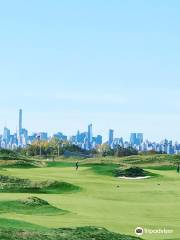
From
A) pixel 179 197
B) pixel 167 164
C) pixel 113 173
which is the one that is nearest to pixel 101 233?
pixel 179 197

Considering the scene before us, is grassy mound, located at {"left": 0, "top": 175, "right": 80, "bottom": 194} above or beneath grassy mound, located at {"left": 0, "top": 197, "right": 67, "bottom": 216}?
above

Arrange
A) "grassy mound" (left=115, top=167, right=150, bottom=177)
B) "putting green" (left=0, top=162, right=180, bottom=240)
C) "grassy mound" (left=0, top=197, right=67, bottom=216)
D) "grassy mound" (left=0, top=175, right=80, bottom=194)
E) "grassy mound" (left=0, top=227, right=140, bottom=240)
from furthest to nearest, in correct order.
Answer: "grassy mound" (left=115, top=167, right=150, bottom=177), "grassy mound" (left=0, top=175, right=80, bottom=194), "grassy mound" (left=0, top=197, right=67, bottom=216), "putting green" (left=0, top=162, right=180, bottom=240), "grassy mound" (left=0, top=227, right=140, bottom=240)

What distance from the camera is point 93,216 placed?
31891 mm

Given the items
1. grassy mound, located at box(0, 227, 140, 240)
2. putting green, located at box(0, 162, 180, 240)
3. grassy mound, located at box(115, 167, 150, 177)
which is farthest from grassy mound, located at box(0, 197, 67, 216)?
grassy mound, located at box(115, 167, 150, 177)

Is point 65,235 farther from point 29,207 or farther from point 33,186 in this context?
point 33,186

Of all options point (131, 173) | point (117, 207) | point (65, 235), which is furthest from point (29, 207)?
point (131, 173)

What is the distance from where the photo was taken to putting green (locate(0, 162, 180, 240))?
28.6 metres

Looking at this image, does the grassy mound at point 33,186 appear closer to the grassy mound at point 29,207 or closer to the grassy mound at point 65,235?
the grassy mound at point 29,207

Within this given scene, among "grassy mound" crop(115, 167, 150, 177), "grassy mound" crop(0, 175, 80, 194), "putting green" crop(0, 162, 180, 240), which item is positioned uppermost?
"grassy mound" crop(115, 167, 150, 177)

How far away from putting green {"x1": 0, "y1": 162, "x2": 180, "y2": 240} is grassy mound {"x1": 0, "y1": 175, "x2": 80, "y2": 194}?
141 centimetres

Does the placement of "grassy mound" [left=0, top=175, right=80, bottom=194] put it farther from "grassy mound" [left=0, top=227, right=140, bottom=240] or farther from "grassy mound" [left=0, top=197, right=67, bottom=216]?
"grassy mound" [left=0, top=227, right=140, bottom=240]

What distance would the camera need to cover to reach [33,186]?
156 ft

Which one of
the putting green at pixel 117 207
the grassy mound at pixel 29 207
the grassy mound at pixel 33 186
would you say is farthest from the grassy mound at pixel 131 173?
the grassy mound at pixel 29 207

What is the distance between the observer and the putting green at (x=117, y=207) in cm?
2864
